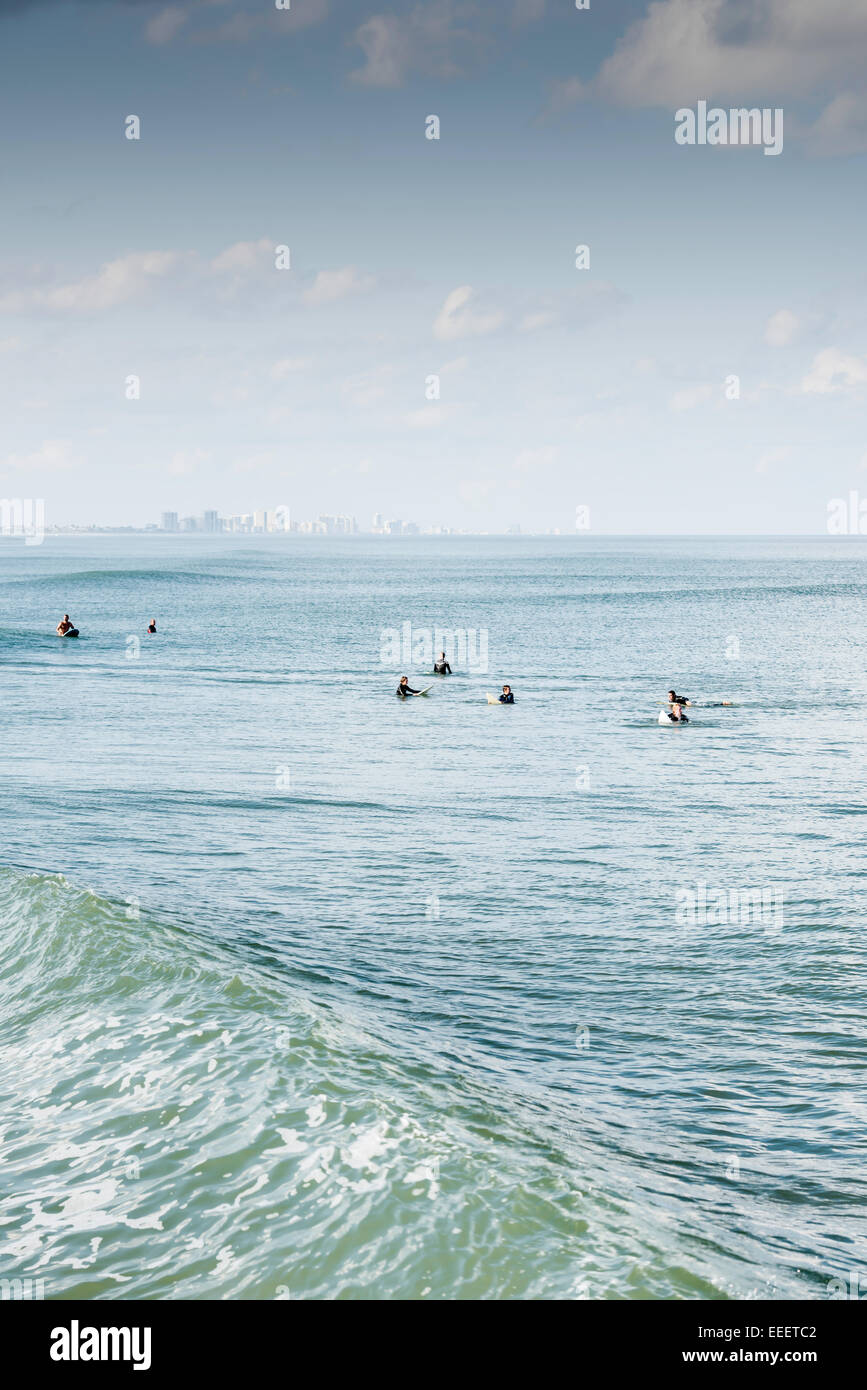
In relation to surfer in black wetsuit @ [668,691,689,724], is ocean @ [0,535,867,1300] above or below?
below

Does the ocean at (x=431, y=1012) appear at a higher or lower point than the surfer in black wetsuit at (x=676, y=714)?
lower

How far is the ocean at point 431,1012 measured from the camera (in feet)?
35.8

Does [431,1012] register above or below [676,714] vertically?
below

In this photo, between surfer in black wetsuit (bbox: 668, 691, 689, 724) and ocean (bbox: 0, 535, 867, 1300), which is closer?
ocean (bbox: 0, 535, 867, 1300)

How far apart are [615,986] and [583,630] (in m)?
79.9

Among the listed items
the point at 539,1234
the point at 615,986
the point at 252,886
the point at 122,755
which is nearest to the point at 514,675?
the point at 122,755

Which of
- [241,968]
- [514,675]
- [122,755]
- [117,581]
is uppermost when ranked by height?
[117,581]

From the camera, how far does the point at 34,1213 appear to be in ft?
37.1

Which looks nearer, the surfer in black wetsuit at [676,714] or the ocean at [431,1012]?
the ocean at [431,1012]

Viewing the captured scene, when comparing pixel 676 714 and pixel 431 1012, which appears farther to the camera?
pixel 676 714

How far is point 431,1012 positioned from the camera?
56.2 ft

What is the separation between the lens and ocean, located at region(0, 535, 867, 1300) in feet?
35.8
